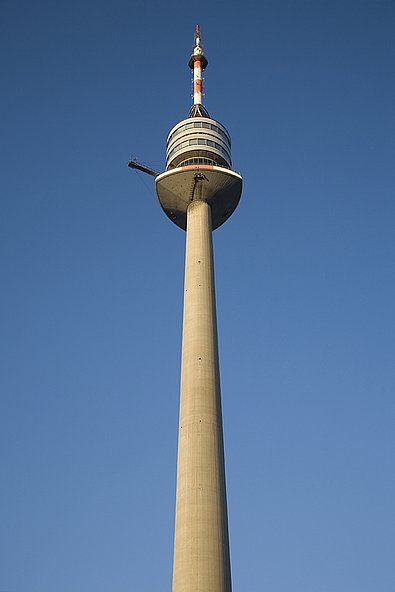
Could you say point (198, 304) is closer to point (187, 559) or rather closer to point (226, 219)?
point (226, 219)

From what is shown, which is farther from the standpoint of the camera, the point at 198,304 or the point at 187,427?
the point at 198,304

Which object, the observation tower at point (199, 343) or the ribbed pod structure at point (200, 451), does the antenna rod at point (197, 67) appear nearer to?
the observation tower at point (199, 343)

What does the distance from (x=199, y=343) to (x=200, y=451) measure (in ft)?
33.5

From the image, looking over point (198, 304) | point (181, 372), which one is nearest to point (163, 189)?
point (198, 304)

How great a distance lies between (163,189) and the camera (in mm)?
73500

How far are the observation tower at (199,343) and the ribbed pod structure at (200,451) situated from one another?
63 mm

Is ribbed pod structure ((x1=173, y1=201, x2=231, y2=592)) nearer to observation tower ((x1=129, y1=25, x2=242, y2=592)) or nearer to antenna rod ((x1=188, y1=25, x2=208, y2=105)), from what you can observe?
observation tower ((x1=129, y1=25, x2=242, y2=592))

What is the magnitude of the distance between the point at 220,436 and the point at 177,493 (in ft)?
18.3

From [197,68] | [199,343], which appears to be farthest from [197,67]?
[199,343]

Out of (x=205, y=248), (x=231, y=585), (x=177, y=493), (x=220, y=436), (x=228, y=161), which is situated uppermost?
(x=228, y=161)

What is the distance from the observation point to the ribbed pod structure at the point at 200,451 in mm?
47688

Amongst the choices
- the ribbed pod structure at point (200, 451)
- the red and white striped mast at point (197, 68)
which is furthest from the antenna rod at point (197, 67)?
the ribbed pod structure at point (200, 451)

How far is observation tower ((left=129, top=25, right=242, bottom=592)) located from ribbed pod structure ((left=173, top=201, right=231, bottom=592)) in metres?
0.06

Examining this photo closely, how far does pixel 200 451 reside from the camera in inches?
2062
